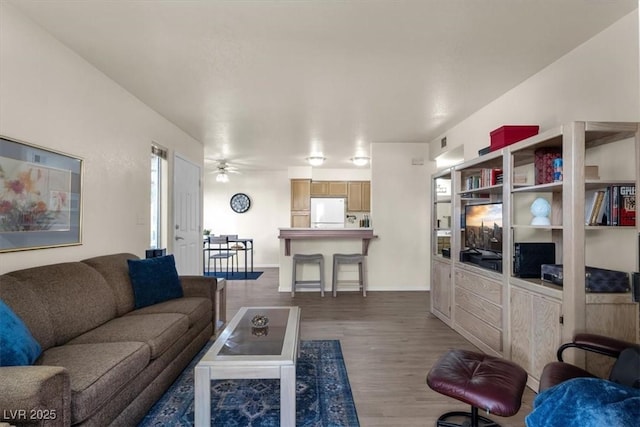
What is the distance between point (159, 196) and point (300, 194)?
3782 millimetres

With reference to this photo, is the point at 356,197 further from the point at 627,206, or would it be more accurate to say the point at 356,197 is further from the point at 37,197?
the point at 37,197

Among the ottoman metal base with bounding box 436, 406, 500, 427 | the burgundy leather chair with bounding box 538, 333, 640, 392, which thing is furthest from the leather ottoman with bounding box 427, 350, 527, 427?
the burgundy leather chair with bounding box 538, 333, 640, 392

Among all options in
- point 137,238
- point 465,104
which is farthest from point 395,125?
point 137,238

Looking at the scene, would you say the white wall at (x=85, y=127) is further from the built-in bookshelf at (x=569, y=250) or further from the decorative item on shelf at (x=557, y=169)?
the decorative item on shelf at (x=557, y=169)

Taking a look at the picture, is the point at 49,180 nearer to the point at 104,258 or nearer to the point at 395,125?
the point at 104,258

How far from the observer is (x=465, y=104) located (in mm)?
3518

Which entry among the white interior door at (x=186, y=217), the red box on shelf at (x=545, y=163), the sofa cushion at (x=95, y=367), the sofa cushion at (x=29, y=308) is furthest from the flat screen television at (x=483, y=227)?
the white interior door at (x=186, y=217)

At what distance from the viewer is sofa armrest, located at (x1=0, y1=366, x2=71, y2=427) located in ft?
3.65

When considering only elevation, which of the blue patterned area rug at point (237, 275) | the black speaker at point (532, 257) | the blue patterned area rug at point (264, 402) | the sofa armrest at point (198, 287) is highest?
the black speaker at point (532, 257)

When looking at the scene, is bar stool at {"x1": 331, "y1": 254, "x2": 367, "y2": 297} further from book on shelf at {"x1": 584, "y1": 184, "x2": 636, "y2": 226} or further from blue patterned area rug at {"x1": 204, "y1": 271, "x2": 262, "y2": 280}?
book on shelf at {"x1": 584, "y1": 184, "x2": 636, "y2": 226}

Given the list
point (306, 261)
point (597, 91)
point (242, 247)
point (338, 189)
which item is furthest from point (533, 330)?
point (242, 247)

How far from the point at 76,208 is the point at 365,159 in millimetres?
4893

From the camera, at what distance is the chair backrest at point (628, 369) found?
4.32 ft

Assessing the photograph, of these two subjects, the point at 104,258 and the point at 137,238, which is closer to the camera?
the point at 104,258
